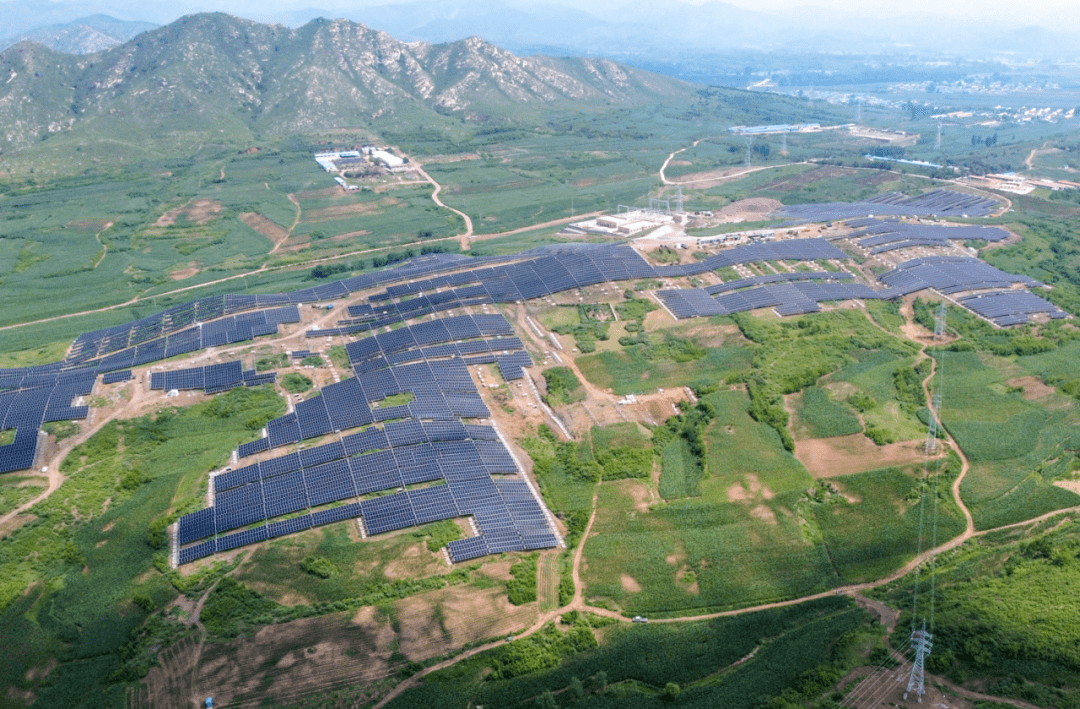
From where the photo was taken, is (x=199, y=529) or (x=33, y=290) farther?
(x=33, y=290)

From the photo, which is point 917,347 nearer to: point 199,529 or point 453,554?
point 453,554

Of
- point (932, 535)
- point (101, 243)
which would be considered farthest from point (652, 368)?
point (101, 243)

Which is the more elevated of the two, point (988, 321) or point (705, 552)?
point (988, 321)

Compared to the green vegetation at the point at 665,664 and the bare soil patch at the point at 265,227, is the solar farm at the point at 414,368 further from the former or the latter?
the bare soil patch at the point at 265,227

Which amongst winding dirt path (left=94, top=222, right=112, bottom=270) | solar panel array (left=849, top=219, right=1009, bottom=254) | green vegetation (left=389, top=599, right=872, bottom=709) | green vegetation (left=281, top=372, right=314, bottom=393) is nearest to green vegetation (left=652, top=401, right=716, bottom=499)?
green vegetation (left=389, top=599, right=872, bottom=709)

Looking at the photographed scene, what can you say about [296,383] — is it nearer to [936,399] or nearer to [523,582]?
[523,582]

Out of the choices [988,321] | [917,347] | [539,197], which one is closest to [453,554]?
[917,347]
